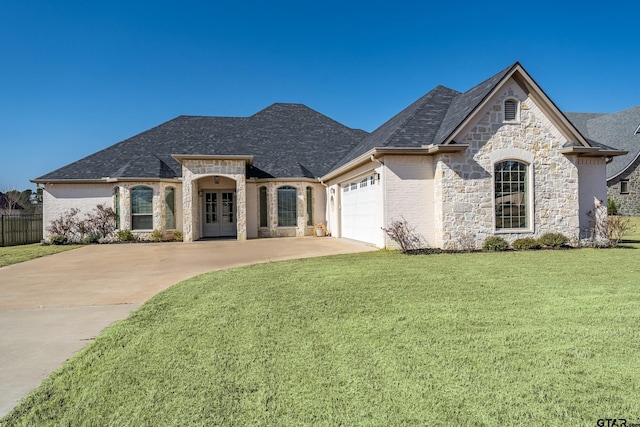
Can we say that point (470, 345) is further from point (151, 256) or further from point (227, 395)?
point (151, 256)

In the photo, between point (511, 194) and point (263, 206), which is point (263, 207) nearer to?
point (263, 206)

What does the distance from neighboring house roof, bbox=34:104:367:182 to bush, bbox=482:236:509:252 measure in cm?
1107

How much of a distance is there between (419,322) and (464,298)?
1.66 metres

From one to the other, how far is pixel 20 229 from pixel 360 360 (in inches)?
883

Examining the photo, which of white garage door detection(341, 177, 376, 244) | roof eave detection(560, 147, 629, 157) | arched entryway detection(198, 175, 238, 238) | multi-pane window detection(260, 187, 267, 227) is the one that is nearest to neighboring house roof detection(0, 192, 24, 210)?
arched entryway detection(198, 175, 238, 238)

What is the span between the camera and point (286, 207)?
68.5 ft

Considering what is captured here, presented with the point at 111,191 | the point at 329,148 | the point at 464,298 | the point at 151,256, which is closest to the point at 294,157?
the point at 329,148

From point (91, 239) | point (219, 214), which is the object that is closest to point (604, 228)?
point (219, 214)

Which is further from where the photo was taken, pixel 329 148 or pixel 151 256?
pixel 329 148

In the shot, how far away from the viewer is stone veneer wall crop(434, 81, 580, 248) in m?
12.7

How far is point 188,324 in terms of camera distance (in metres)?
4.96

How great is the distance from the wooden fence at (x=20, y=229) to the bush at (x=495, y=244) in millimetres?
22111

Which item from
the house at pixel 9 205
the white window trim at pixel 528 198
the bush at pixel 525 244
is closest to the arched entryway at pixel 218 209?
the white window trim at pixel 528 198

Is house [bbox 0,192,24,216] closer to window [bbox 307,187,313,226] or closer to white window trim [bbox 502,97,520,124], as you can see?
window [bbox 307,187,313,226]
